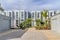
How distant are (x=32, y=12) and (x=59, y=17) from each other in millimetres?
50143

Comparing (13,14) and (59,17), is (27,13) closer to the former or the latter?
(13,14)

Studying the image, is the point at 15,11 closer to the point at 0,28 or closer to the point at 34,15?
the point at 34,15

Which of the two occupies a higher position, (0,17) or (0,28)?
(0,17)

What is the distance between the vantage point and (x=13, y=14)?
77438 millimetres

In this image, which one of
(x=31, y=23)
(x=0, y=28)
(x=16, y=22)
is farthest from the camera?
(x=31, y=23)

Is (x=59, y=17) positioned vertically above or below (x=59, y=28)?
above

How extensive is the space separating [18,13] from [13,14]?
7.72 ft

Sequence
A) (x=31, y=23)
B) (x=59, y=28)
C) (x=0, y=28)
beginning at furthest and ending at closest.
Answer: (x=31, y=23), (x=0, y=28), (x=59, y=28)

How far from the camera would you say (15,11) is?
7775cm

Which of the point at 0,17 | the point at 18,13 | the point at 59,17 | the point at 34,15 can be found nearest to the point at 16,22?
the point at 18,13

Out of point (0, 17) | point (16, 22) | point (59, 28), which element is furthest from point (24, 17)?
point (59, 28)

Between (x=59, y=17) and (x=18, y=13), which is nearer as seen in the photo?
(x=59, y=17)

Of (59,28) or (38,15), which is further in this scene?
(38,15)

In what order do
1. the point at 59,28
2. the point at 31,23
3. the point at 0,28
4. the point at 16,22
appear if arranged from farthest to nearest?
the point at 31,23 → the point at 16,22 → the point at 0,28 → the point at 59,28
